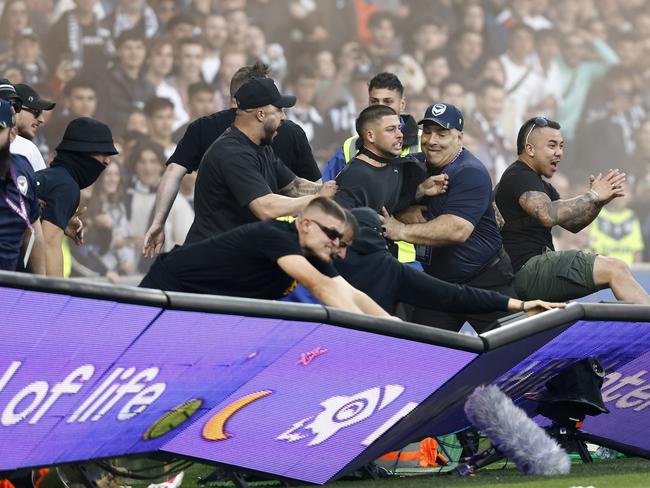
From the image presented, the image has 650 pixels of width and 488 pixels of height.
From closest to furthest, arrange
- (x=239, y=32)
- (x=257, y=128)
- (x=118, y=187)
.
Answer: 1. (x=257, y=128)
2. (x=118, y=187)
3. (x=239, y=32)

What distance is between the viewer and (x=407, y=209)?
7770 mm

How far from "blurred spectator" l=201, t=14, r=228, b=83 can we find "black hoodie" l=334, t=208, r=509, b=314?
6.54m

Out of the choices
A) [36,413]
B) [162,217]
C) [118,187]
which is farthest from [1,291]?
[118,187]

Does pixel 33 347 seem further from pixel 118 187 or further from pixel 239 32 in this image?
pixel 239 32

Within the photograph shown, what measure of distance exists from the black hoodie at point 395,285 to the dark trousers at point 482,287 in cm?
84

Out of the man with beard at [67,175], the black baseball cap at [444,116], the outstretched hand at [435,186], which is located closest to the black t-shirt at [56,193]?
the man with beard at [67,175]

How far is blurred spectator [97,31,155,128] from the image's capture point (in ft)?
41.2

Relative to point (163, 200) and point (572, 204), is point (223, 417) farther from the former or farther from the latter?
point (572, 204)

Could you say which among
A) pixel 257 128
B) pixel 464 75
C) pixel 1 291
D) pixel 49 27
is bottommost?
pixel 1 291

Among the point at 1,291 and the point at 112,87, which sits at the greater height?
the point at 112,87

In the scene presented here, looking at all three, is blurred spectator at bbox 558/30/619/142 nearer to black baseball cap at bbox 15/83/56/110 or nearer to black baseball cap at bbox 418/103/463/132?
black baseball cap at bbox 418/103/463/132

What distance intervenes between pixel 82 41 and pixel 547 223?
596 centimetres

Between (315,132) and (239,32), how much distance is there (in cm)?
115

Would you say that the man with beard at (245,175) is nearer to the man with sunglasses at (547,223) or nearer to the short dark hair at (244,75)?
the short dark hair at (244,75)
